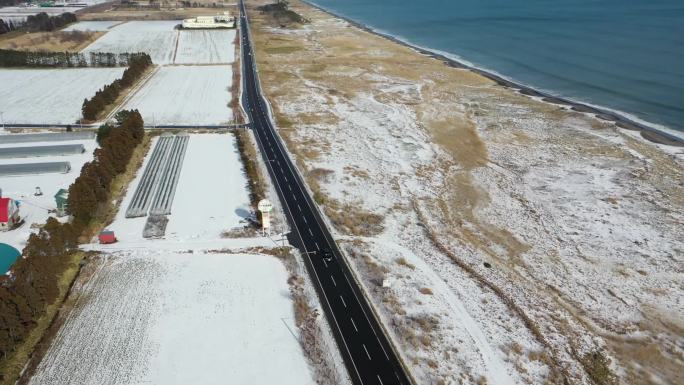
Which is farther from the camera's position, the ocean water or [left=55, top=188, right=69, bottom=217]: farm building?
the ocean water

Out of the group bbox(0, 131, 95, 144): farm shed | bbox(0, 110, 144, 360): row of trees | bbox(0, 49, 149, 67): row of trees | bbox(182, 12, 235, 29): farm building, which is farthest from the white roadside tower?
bbox(182, 12, 235, 29): farm building

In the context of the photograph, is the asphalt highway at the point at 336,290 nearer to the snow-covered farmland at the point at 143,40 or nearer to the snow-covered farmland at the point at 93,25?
the snow-covered farmland at the point at 143,40

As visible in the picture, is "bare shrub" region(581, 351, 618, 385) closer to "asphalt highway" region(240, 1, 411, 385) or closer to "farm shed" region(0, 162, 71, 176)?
"asphalt highway" region(240, 1, 411, 385)

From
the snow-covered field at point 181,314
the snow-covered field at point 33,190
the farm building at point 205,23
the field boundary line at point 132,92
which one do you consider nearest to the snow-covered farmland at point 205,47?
the farm building at point 205,23

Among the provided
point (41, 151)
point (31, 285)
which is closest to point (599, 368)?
point (31, 285)

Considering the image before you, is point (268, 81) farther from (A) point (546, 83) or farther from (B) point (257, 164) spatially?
(A) point (546, 83)

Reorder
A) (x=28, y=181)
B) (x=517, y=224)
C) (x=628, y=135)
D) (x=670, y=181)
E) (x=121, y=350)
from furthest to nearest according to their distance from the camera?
(x=628, y=135) → (x=670, y=181) → (x=28, y=181) → (x=517, y=224) → (x=121, y=350)

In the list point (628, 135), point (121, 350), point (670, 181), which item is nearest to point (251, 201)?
point (121, 350)
